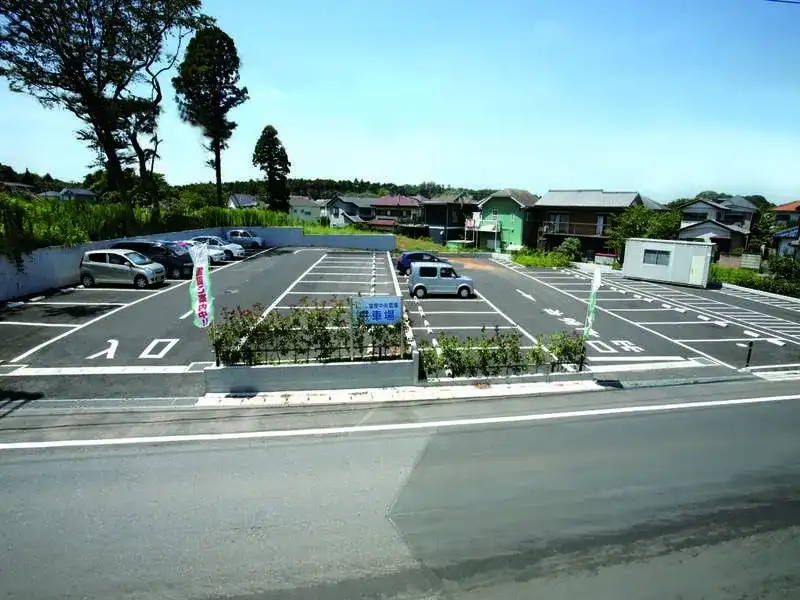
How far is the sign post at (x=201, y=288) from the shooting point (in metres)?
9.48

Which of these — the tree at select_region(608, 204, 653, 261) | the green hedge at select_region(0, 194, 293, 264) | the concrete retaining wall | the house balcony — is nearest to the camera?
the concrete retaining wall

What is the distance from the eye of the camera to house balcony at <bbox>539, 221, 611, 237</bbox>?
3941 cm

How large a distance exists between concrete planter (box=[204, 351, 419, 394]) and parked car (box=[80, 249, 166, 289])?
12.0m

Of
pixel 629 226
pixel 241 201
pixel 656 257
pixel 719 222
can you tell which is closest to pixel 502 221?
pixel 629 226

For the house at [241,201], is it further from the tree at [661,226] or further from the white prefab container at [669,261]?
the white prefab container at [669,261]

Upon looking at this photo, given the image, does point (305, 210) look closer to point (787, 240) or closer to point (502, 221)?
point (502, 221)

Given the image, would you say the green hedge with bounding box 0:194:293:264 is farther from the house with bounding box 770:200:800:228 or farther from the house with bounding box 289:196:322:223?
the house with bounding box 770:200:800:228

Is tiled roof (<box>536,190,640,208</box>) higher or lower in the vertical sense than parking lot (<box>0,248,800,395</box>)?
higher

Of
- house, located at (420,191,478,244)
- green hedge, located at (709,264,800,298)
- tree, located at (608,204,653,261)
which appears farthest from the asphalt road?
house, located at (420,191,478,244)

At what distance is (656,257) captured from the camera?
2781cm

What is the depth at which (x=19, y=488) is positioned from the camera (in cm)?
616

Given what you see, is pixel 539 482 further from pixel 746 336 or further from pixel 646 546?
pixel 746 336

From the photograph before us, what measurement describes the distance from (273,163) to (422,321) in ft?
131

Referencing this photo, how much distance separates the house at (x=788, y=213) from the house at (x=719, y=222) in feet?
38.7
